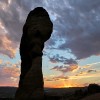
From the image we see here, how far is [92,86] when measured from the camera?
16.8 metres

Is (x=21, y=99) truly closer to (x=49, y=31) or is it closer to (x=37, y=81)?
(x=37, y=81)

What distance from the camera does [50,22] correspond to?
768 inches

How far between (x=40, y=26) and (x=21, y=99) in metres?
5.04

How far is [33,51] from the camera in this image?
18.5 meters

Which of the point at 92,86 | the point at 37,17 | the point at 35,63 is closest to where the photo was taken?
the point at 92,86

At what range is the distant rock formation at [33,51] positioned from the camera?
56.8 ft

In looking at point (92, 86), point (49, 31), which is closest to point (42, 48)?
point (49, 31)

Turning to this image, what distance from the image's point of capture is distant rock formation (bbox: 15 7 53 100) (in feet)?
56.8

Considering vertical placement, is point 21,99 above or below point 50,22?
below

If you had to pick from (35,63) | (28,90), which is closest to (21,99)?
(28,90)

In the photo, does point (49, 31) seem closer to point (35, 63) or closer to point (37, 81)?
point (35, 63)

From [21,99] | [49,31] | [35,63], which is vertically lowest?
[21,99]

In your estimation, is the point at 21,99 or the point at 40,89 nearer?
the point at 40,89

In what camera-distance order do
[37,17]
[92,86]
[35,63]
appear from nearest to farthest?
[92,86] → [35,63] → [37,17]
